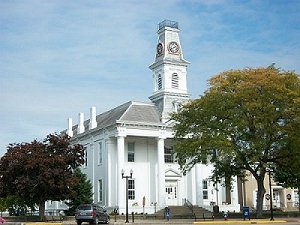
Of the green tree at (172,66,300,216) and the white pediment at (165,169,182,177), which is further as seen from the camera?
the white pediment at (165,169,182,177)

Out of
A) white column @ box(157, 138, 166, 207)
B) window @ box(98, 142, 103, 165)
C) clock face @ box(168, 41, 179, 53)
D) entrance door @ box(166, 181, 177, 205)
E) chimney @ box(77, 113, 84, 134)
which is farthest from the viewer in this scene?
chimney @ box(77, 113, 84, 134)

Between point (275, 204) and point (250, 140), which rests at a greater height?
point (250, 140)

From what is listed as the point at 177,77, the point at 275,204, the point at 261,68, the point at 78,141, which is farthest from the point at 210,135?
the point at 275,204

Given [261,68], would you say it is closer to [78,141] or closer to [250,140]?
[250,140]

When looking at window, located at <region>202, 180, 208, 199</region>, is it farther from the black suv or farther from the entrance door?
the black suv

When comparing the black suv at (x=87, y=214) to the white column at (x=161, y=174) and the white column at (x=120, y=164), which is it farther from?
the white column at (x=161, y=174)

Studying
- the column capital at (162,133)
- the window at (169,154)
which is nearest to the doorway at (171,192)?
the window at (169,154)

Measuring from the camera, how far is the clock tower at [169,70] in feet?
221

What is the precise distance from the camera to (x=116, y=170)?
6200cm

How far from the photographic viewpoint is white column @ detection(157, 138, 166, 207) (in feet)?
203

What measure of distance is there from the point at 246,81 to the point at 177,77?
78.0 ft

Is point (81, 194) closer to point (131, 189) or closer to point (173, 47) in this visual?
point (131, 189)

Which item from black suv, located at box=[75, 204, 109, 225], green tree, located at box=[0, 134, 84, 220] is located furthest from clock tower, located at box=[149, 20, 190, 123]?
black suv, located at box=[75, 204, 109, 225]

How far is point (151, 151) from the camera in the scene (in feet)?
218
